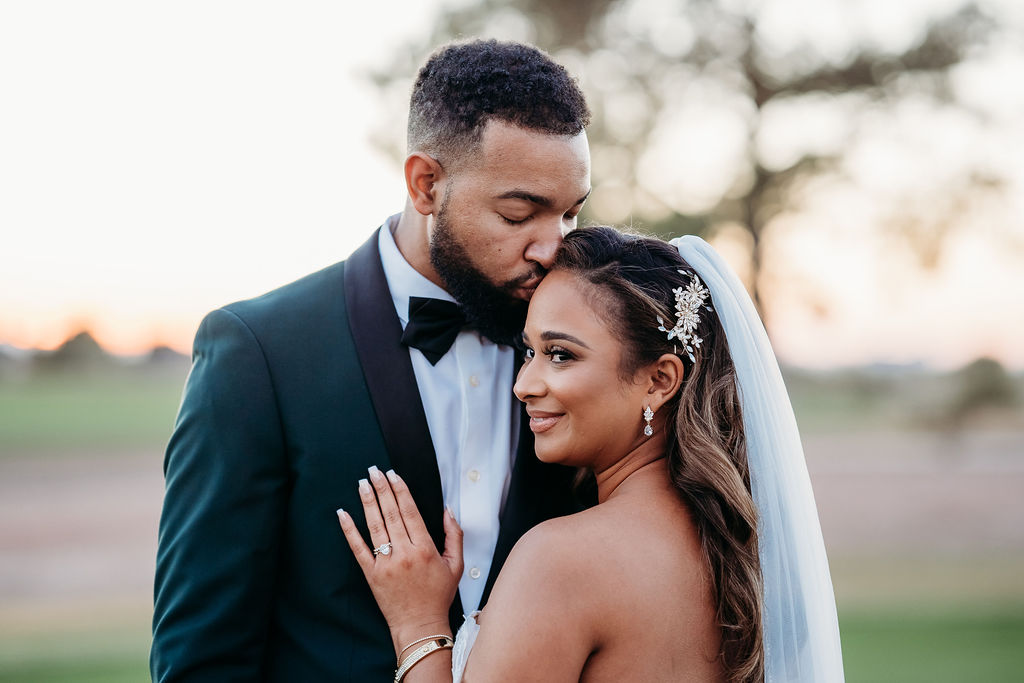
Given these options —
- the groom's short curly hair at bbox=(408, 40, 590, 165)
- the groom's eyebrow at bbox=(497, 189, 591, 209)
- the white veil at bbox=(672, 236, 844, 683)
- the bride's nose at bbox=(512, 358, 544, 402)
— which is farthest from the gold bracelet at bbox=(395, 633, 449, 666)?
the groom's short curly hair at bbox=(408, 40, 590, 165)

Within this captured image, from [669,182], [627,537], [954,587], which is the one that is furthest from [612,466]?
[954,587]

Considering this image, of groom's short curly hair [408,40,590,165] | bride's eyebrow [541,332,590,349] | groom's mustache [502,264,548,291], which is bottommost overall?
bride's eyebrow [541,332,590,349]

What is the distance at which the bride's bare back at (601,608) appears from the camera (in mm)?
2279

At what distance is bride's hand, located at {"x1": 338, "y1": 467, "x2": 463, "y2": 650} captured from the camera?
8.43ft

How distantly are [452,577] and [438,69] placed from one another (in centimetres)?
154

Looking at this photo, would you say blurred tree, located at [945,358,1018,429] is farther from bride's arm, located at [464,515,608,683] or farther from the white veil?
bride's arm, located at [464,515,608,683]

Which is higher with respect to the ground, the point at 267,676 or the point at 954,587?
the point at 267,676

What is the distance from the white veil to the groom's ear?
0.81 m

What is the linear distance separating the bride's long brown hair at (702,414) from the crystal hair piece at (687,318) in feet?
0.06

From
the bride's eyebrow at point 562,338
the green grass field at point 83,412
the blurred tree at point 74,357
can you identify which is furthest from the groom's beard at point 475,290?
the blurred tree at point 74,357

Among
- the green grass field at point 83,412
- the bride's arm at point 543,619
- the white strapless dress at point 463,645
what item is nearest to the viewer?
the bride's arm at point 543,619

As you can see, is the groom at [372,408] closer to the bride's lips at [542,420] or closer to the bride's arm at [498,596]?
the bride's arm at [498,596]

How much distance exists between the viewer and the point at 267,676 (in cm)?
269

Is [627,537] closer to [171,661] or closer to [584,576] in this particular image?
[584,576]
